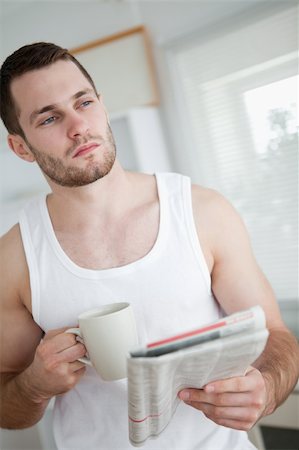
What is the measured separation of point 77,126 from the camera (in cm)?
92

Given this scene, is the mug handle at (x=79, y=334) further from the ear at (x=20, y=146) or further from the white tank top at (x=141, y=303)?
the ear at (x=20, y=146)

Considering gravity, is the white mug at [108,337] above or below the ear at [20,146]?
below

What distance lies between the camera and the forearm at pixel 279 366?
79cm

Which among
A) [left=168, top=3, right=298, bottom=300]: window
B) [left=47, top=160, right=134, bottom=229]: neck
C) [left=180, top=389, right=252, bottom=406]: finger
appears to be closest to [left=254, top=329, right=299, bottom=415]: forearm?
[left=180, top=389, right=252, bottom=406]: finger

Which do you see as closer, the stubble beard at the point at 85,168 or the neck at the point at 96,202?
the stubble beard at the point at 85,168

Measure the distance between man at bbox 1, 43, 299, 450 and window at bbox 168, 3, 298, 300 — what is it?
161 centimetres

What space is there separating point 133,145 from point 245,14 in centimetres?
89

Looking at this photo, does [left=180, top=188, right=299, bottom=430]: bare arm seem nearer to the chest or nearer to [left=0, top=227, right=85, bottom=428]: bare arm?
the chest

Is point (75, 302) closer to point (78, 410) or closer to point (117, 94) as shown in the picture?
point (78, 410)

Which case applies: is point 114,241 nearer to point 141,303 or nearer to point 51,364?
point 141,303

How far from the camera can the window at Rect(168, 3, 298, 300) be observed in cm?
245

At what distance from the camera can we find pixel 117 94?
277 centimetres

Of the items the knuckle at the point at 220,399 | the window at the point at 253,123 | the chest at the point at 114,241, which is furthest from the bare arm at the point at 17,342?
the window at the point at 253,123

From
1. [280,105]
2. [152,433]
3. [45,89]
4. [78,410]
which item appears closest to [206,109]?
[280,105]
